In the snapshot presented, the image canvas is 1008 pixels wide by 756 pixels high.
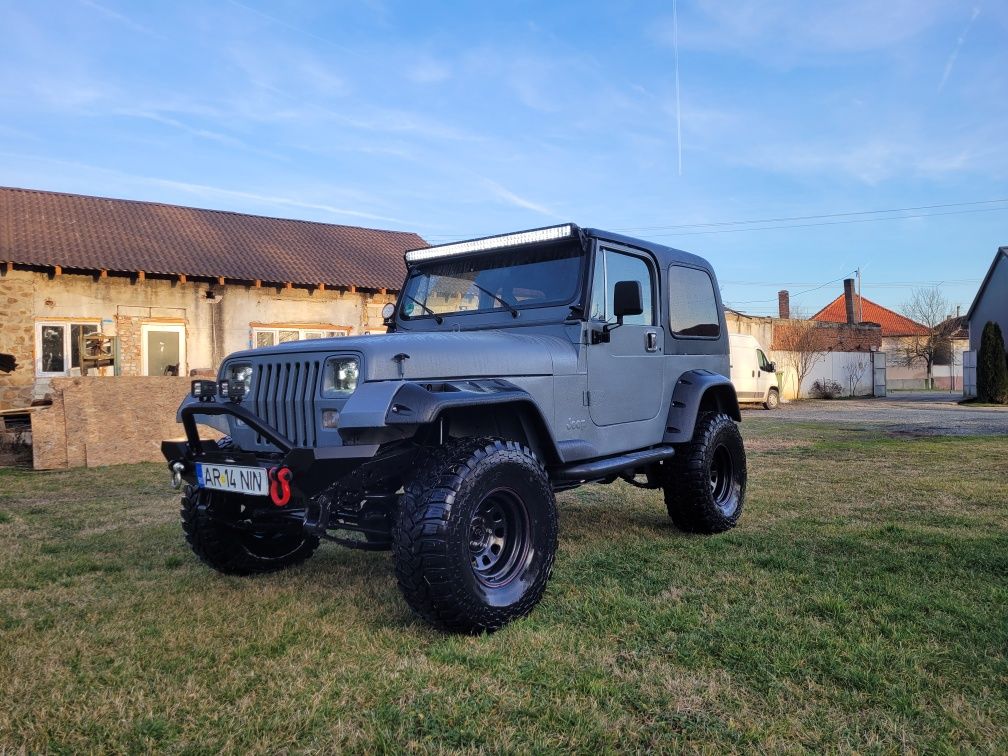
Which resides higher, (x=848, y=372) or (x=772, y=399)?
(x=848, y=372)

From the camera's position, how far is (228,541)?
14.3ft

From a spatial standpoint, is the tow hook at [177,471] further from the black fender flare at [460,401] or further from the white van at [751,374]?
the white van at [751,374]

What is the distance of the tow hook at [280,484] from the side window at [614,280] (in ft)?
6.84

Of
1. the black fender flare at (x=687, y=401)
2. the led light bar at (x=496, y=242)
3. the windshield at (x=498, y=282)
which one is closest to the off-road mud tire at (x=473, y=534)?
the windshield at (x=498, y=282)

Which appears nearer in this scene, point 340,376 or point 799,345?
point 340,376

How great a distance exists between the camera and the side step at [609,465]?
4.30 metres

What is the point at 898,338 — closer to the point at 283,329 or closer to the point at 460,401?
the point at 283,329

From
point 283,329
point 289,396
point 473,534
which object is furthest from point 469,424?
point 283,329

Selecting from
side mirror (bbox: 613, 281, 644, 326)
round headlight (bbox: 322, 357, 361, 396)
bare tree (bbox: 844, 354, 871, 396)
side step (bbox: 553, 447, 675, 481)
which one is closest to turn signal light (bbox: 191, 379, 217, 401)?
round headlight (bbox: 322, 357, 361, 396)

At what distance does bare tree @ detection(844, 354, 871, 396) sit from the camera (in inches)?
1231

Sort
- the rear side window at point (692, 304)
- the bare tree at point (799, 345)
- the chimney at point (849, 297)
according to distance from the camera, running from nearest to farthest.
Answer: the rear side window at point (692, 304) < the bare tree at point (799, 345) < the chimney at point (849, 297)

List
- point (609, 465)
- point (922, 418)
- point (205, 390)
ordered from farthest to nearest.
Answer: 1. point (922, 418)
2. point (609, 465)
3. point (205, 390)

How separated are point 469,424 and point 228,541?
63.2 inches

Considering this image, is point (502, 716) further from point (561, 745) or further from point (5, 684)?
point (5, 684)
